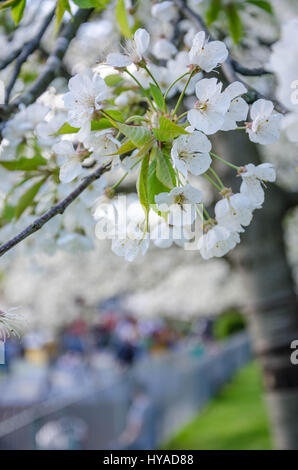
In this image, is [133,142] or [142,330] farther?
[142,330]

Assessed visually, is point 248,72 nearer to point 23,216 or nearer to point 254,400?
point 23,216

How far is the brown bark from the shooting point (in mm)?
2596

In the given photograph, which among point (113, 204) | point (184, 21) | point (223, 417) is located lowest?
point (223, 417)

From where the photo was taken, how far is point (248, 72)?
1147 millimetres

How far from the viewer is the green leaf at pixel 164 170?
2.57ft

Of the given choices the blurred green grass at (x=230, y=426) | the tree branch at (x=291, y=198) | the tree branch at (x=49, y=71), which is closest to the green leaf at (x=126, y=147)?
the tree branch at (x=49, y=71)

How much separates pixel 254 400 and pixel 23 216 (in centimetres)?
800

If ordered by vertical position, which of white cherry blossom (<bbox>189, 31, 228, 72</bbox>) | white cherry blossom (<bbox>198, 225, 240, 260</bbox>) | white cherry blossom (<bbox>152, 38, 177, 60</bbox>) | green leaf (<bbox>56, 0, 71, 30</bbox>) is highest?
white cherry blossom (<bbox>152, 38, 177, 60</bbox>)

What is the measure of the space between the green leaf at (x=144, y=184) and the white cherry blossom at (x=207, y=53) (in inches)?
6.9

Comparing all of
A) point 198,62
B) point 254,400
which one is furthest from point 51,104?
point 254,400

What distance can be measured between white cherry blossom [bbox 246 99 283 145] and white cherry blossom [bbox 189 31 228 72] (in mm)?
95

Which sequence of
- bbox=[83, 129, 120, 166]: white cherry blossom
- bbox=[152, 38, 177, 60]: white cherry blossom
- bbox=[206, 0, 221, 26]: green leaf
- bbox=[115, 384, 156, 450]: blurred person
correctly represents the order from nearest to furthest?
bbox=[83, 129, 120, 166]: white cherry blossom, bbox=[152, 38, 177, 60]: white cherry blossom, bbox=[206, 0, 221, 26]: green leaf, bbox=[115, 384, 156, 450]: blurred person

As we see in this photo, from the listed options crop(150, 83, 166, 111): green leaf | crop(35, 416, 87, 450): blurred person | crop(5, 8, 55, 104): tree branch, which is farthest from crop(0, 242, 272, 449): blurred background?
crop(150, 83, 166, 111): green leaf

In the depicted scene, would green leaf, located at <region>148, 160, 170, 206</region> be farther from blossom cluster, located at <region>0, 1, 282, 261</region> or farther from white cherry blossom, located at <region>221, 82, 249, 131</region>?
white cherry blossom, located at <region>221, 82, 249, 131</region>
